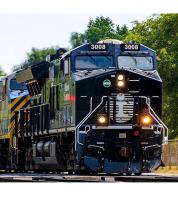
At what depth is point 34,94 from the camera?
3466 centimetres

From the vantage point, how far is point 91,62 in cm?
2908

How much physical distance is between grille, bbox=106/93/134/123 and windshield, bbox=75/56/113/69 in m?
1.28

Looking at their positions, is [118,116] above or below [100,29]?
below

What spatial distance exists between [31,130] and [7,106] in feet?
13.7

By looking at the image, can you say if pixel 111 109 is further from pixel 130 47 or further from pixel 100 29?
pixel 100 29

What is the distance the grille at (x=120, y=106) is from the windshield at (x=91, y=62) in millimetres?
1276

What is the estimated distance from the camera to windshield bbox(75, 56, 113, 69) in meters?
29.0

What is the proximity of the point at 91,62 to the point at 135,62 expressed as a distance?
5.16 ft

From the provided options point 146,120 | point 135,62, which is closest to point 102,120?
point 146,120

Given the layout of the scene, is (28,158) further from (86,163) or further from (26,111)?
(86,163)

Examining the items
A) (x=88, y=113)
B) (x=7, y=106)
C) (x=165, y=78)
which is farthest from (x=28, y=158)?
(x=165, y=78)

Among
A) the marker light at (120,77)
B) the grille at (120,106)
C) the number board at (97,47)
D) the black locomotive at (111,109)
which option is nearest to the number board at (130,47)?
the black locomotive at (111,109)

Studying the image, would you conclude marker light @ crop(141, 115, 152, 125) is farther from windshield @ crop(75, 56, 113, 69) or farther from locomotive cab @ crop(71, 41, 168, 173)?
windshield @ crop(75, 56, 113, 69)
